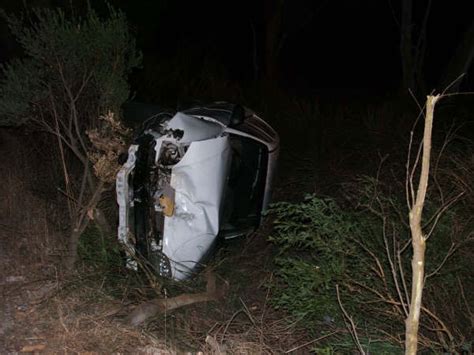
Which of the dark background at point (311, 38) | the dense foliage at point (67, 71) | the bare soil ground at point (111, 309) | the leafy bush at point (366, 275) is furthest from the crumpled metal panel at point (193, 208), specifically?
the dark background at point (311, 38)

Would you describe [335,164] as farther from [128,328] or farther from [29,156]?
[29,156]

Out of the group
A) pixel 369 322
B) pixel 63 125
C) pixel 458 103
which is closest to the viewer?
pixel 369 322

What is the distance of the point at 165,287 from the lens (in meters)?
5.48

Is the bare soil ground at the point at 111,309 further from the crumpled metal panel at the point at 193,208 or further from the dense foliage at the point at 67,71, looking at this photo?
the dense foliage at the point at 67,71

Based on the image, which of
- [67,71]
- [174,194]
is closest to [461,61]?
[174,194]

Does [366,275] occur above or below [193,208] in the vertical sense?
below

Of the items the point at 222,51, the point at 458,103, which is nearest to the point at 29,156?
the point at 458,103

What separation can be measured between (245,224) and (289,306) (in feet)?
5.03

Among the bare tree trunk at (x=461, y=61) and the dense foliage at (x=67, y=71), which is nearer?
the dense foliage at (x=67, y=71)

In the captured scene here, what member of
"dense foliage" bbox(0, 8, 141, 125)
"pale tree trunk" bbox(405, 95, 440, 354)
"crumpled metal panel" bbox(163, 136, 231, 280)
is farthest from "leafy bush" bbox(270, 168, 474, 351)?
"dense foliage" bbox(0, 8, 141, 125)

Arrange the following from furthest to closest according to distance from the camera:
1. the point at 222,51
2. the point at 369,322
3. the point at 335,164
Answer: the point at 222,51, the point at 335,164, the point at 369,322

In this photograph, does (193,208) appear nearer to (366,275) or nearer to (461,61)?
(366,275)

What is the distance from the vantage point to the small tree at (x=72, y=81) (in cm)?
603

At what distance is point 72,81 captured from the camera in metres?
6.16
